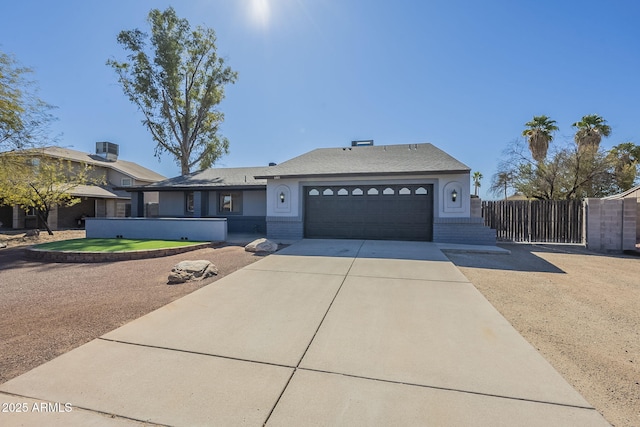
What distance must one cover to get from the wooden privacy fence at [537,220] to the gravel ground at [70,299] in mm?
11212

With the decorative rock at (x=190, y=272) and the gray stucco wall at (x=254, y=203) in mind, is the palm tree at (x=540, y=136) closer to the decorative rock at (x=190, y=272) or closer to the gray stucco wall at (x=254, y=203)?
the gray stucco wall at (x=254, y=203)

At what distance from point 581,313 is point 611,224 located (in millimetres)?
9376

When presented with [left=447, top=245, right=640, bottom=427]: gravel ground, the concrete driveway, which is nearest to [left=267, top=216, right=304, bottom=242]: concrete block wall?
[left=447, top=245, right=640, bottom=427]: gravel ground

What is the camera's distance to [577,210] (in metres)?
11.8

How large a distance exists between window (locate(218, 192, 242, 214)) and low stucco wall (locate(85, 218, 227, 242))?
14.3 feet

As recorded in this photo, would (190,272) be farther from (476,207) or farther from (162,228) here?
(476,207)

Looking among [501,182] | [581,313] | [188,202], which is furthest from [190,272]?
[501,182]

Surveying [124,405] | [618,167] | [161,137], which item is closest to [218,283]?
[124,405]

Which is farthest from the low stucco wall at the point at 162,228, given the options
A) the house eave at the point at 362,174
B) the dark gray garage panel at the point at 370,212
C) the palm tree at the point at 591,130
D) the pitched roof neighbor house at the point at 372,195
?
the palm tree at the point at 591,130

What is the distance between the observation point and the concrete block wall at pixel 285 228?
12.7 metres

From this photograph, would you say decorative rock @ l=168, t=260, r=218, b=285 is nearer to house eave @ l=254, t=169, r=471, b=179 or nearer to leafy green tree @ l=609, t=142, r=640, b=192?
house eave @ l=254, t=169, r=471, b=179

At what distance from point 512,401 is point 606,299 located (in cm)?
459

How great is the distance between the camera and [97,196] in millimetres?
20547

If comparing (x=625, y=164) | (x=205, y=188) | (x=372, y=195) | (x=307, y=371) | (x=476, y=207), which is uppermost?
(x=625, y=164)
